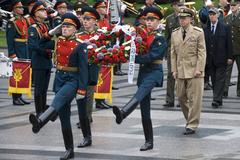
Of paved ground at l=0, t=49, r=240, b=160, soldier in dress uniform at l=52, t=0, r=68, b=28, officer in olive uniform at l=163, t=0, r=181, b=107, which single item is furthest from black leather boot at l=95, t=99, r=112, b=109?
soldier in dress uniform at l=52, t=0, r=68, b=28

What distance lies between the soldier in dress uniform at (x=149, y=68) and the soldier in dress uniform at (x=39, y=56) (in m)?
3.43

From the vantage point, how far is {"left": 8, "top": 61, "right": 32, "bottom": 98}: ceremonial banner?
1970 centimetres

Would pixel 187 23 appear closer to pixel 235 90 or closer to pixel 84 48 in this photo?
pixel 84 48

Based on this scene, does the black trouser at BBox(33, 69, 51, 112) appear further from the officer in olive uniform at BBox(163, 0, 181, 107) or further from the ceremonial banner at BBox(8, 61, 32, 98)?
the officer in olive uniform at BBox(163, 0, 181, 107)

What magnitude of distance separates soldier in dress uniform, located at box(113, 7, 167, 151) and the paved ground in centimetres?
46

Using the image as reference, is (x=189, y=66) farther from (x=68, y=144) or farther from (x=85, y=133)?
(x=68, y=144)

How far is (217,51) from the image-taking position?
19.5 metres

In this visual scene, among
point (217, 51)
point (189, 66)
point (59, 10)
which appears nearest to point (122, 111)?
point (189, 66)

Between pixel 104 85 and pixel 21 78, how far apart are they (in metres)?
1.95

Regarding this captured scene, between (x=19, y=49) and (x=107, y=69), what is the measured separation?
2.22 meters

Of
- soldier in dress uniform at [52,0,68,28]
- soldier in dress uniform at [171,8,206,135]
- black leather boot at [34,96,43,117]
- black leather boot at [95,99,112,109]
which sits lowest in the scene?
black leather boot at [95,99,112,109]

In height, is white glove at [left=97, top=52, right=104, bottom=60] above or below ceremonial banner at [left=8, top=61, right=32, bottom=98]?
above

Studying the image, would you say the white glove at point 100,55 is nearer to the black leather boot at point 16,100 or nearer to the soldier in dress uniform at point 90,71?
the soldier in dress uniform at point 90,71

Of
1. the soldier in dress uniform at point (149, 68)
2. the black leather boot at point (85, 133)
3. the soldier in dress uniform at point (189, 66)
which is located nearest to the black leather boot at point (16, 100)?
the soldier in dress uniform at point (189, 66)
